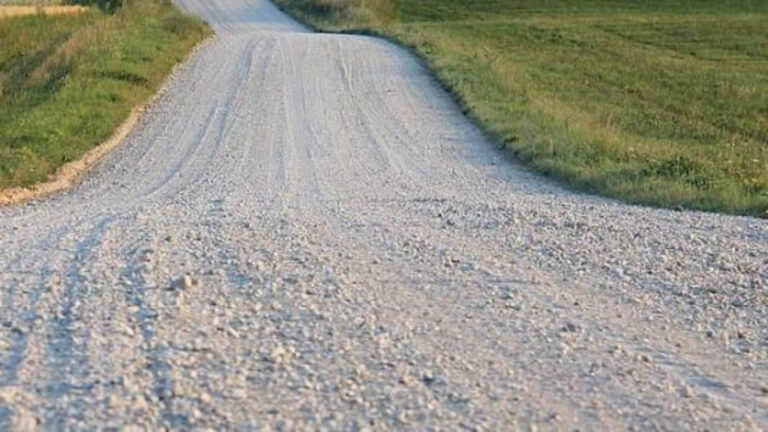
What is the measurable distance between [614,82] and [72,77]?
15016mm

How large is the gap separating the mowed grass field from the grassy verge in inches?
258

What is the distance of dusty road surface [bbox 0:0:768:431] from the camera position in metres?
5.58

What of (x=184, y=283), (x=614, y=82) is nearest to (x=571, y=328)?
(x=184, y=283)

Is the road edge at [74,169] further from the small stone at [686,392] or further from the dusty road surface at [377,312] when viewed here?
the small stone at [686,392]

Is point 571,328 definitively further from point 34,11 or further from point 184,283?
point 34,11

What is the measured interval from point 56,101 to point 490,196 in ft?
33.4

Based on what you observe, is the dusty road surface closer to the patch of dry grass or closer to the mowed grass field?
the mowed grass field

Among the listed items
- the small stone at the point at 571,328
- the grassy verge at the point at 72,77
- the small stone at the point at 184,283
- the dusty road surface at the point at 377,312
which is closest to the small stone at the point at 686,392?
the dusty road surface at the point at 377,312

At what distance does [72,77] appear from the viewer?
24.3 metres

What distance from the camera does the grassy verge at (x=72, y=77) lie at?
1725 cm

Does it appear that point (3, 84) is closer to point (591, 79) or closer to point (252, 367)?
point (591, 79)

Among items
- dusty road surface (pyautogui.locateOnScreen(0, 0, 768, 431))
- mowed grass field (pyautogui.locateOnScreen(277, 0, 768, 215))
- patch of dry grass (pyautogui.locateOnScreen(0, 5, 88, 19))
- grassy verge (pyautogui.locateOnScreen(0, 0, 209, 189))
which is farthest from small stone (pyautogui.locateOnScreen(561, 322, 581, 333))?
patch of dry grass (pyautogui.locateOnScreen(0, 5, 88, 19))

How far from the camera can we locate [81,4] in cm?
5284

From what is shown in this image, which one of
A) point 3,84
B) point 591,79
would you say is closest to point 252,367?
point 3,84
